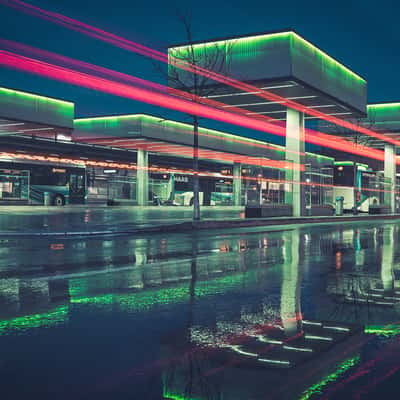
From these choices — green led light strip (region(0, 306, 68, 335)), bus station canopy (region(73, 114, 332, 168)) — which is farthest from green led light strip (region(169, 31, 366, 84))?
green led light strip (region(0, 306, 68, 335))

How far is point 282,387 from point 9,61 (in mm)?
20198

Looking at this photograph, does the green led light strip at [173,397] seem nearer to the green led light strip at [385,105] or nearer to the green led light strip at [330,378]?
the green led light strip at [330,378]

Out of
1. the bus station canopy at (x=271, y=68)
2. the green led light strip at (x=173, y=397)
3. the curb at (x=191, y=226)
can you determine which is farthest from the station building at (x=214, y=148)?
the green led light strip at (x=173, y=397)

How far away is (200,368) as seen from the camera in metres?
4.13

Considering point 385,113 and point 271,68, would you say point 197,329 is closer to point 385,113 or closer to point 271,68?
point 271,68

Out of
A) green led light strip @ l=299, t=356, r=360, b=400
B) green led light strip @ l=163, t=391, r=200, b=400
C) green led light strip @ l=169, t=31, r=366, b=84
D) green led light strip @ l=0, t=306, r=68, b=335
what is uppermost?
green led light strip @ l=169, t=31, r=366, b=84

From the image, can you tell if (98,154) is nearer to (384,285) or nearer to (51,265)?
(51,265)

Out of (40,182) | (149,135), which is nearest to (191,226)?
(149,135)

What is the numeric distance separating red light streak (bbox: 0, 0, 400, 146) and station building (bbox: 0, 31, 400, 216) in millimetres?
400

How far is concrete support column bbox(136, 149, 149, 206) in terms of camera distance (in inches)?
2110

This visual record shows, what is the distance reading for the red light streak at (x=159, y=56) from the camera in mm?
18361

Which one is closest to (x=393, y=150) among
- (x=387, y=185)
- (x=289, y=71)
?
(x=387, y=185)

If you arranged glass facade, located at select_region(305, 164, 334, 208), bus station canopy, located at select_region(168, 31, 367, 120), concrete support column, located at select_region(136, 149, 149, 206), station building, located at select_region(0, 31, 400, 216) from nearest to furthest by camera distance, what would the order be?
bus station canopy, located at select_region(168, 31, 367, 120)
station building, located at select_region(0, 31, 400, 216)
glass facade, located at select_region(305, 164, 334, 208)
concrete support column, located at select_region(136, 149, 149, 206)

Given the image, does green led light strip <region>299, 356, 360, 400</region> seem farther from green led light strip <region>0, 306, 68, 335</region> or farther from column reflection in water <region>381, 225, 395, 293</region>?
column reflection in water <region>381, 225, 395, 293</region>
